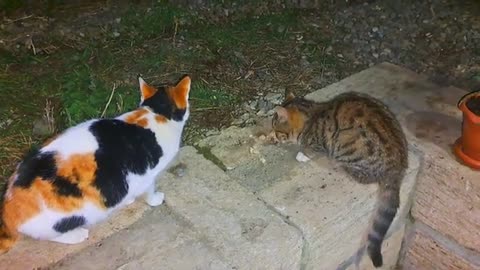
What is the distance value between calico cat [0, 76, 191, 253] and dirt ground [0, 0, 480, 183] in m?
0.52

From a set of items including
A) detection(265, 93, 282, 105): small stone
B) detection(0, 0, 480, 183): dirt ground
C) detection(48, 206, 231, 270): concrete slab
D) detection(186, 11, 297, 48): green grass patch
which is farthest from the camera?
detection(186, 11, 297, 48): green grass patch

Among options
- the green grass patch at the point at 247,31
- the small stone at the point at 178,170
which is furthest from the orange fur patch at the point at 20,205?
the green grass patch at the point at 247,31

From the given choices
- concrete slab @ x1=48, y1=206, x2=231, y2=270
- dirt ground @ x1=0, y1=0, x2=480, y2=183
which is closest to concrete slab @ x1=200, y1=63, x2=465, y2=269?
dirt ground @ x1=0, y1=0, x2=480, y2=183

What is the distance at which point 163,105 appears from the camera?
2172 mm

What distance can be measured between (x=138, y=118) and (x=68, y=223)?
42 cm

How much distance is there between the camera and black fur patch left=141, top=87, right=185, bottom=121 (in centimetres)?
217

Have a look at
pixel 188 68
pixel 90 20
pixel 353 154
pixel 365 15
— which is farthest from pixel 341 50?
pixel 90 20

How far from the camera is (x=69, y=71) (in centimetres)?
305

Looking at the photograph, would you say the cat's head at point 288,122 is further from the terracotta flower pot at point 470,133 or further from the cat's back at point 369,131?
the terracotta flower pot at point 470,133

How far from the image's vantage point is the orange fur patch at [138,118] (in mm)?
2092

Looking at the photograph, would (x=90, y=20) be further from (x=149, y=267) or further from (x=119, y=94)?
(x=149, y=267)

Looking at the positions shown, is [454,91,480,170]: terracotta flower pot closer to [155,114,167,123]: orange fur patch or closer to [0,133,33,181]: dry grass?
[155,114,167,123]: orange fur patch

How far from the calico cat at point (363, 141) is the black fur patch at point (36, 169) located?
1.03 metres

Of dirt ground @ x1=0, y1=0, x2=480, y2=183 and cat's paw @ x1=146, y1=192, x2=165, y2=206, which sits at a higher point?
cat's paw @ x1=146, y1=192, x2=165, y2=206
